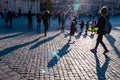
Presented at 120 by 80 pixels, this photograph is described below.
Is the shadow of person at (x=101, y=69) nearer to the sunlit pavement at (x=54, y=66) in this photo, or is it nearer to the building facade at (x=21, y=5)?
the sunlit pavement at (x=54, y=66)

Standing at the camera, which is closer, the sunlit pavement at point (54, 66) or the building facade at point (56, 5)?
the sunlit pavement at point (54, 66)

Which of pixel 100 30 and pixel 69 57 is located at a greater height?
pixel 100 30

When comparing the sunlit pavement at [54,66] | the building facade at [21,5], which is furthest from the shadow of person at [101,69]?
the building facade at [21,5]

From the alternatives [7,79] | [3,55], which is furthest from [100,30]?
[7,79]

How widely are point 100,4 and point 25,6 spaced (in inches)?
1732

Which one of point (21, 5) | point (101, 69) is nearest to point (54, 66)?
point (101, 69)

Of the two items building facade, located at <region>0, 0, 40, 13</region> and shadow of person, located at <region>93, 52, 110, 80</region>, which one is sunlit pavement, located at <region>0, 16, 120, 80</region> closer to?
shadow of person, located at <region>93, 52, 110, 80</region>

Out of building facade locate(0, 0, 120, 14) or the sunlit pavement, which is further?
building facade locate(0, 0, 120, 14)

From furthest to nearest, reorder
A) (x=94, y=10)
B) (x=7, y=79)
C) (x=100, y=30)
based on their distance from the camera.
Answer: (x=94, y=10) → (x=100, y=30) → (x=7, y=79)

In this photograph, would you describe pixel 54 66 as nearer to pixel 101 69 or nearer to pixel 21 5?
pixel 101 69

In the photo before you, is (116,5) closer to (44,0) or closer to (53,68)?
(44,0)

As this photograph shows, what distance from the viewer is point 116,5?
102 meters

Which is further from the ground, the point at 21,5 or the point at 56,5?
the point at 21,5

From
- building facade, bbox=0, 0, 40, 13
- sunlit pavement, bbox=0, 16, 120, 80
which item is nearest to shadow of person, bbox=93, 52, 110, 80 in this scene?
sunlit pavement, bbox=0, 16, 120, 80
